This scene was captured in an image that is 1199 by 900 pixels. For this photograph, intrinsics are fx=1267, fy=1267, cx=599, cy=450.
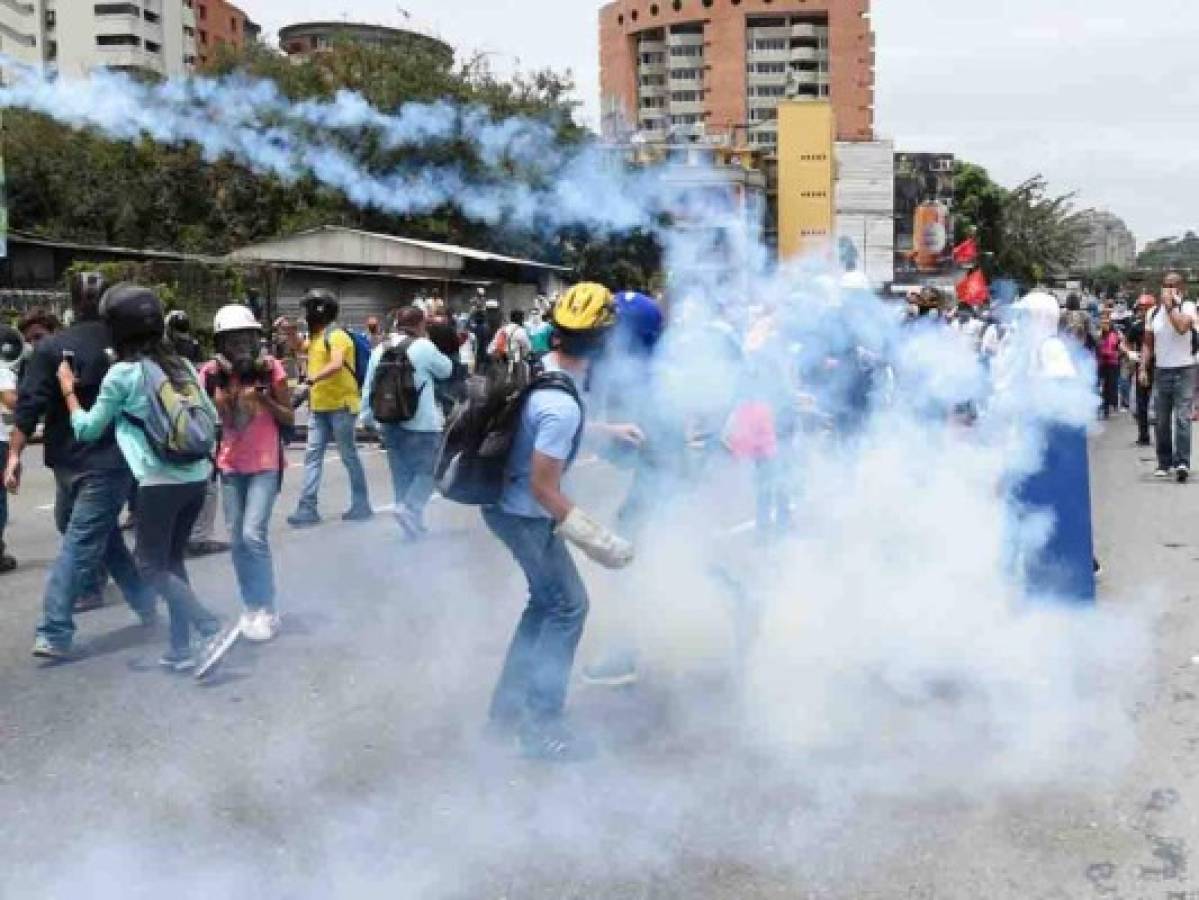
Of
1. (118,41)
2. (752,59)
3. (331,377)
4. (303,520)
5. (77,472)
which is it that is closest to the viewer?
(77,472)

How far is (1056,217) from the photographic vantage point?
78.4 metres

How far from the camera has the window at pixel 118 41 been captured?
9369cm

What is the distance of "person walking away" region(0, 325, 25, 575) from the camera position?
7.58 m

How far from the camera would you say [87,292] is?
6523 mm

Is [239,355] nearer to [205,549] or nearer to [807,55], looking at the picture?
[205,549]

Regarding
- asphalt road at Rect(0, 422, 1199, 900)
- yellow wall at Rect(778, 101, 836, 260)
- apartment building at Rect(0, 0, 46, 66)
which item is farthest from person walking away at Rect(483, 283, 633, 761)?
apartment building at Rect(0, 0, 46, 66)

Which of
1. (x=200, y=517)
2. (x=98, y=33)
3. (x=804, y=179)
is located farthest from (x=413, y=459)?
(x=98, y=33)

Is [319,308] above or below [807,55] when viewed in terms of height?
below

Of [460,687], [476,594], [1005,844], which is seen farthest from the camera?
[476,594]

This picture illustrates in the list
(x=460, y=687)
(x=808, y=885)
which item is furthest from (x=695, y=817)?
(x=460, y=687)

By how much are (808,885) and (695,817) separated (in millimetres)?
546

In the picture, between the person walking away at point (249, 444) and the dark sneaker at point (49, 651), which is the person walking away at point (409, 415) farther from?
the dark sneaker at point (49, 651)

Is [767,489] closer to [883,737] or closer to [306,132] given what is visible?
[883,737]

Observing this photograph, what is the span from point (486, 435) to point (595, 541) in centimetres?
55
